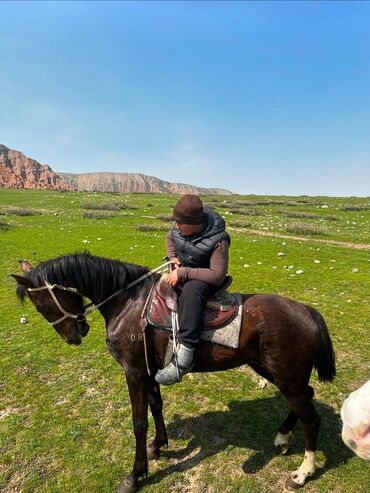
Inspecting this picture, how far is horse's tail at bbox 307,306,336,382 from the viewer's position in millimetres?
5094

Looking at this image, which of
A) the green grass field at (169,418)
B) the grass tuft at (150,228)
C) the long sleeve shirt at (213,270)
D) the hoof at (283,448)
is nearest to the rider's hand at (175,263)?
the long sleeve shirt at (213,270)

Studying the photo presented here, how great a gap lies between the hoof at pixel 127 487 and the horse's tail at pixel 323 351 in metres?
3.28

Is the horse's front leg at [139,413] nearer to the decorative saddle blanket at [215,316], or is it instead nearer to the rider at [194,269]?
the rider at [194,269]

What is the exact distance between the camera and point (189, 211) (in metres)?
4.49

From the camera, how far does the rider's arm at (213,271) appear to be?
15.2 ft

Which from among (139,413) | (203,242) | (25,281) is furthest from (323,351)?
(25,281)

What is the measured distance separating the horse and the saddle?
0.61 feet

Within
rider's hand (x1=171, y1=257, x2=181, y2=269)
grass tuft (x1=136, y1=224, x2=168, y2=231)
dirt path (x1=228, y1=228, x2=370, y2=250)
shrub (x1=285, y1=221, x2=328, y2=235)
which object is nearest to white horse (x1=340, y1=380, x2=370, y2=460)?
rider's hand (x1=171, y1=257, x2=181, y2=269)

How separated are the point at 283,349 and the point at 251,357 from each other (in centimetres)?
50

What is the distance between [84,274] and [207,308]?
192 centimetres

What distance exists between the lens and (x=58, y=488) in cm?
500

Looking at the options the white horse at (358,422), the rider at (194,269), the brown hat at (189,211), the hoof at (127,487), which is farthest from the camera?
the hoof at (127,487)

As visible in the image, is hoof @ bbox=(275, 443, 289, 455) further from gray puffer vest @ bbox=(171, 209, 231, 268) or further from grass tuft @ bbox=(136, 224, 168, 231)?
grass tuft @ bbox=(136, 224, 168, 231)

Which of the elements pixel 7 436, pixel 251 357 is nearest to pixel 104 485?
pixel 7 436
